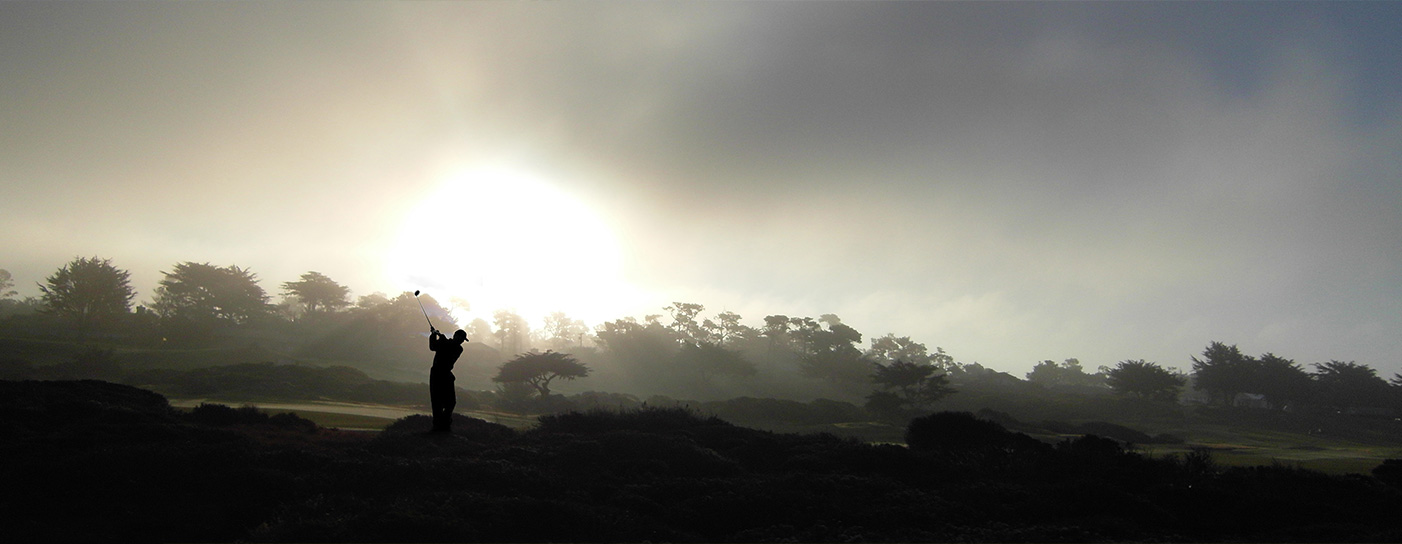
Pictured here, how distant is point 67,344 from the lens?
188ft

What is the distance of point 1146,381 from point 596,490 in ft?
243

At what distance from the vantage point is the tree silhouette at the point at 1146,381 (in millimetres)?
68125

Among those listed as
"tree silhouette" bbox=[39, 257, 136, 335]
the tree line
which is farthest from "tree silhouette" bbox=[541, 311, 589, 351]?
"tree silhouette" bbox=[39, 257, 136, 335]

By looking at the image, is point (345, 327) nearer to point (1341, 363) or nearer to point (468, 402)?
point (468, 402)

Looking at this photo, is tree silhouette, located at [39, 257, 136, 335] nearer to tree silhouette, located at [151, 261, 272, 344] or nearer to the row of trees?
tree silhouette, located at [151, 261, 272, 344]

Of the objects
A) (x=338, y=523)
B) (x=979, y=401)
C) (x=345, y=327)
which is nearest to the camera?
(x=338, y=523)

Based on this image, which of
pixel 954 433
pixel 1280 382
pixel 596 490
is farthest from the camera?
pixel 1280 382

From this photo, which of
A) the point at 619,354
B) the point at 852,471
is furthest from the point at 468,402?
the point at 619,354

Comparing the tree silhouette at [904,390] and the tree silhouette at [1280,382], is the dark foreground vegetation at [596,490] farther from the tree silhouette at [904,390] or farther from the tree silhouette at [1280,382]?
the tree silhouette at [1280,382]

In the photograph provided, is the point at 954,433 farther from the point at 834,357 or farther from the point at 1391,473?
the point at 834,357

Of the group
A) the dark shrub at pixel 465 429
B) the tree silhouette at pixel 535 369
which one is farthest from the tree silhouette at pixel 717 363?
the dark shrub at pixel 465 429

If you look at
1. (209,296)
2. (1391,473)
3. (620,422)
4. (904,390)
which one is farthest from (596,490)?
(209,296)

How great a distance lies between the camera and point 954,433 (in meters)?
22.5

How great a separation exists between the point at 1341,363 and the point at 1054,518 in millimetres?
84317
